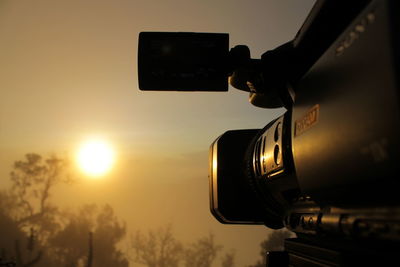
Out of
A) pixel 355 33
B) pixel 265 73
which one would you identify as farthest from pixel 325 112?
pixel 265 73

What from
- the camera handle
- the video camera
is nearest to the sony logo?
the video camera

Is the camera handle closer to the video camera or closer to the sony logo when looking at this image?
the video camera

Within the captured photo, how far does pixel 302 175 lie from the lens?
123 cm

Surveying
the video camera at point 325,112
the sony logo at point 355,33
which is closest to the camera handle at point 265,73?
the video camera at point 325,112

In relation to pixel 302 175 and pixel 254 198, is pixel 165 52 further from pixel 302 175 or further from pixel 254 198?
pixel 254 198

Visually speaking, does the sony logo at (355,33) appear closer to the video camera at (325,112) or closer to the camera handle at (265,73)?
the video camera at (325,112)

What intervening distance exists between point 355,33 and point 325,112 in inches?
9.1

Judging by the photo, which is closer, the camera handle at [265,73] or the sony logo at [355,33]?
the sony logo at [355,33]

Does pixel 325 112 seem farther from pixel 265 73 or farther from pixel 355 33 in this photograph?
pixel 265 73

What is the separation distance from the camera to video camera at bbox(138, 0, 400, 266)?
0.80 meters

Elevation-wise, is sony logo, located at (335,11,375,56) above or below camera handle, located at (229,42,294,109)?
below

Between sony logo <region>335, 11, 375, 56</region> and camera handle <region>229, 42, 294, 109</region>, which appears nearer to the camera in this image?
sony logo <region>335, 11, 375, 56</region>

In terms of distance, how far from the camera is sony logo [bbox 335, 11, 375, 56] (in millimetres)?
848

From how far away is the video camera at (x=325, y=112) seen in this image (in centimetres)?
80
